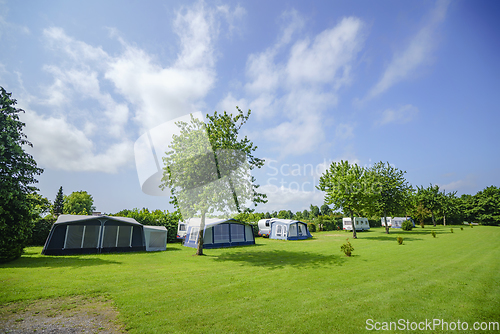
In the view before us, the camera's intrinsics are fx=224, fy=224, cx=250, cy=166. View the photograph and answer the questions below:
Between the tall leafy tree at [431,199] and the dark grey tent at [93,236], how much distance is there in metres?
62.8

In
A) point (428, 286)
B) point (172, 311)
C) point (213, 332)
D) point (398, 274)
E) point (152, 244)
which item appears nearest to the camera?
point (213, 332)

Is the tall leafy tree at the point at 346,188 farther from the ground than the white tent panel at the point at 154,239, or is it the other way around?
the tall leafy tree at the point at 346,188

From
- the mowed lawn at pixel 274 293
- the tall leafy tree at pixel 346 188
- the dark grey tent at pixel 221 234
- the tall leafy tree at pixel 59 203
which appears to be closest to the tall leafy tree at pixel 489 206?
the tall leafy tree at pixel 346 188

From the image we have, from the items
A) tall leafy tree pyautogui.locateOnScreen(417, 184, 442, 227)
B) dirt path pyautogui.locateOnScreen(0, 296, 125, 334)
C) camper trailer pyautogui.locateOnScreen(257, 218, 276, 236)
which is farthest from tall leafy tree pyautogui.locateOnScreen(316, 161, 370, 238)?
tall leafy tree pyautogui.locateOnScreen(417, 184, 442, 227)

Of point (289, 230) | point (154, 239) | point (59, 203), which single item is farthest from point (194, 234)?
point (59, 203)

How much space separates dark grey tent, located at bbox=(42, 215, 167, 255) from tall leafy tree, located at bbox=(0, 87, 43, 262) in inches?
153

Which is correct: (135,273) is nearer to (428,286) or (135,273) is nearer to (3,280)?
(3,280)

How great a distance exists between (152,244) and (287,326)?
17628mm

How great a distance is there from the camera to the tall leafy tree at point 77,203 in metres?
53.2

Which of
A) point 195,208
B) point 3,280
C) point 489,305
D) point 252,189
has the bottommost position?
point 489,305

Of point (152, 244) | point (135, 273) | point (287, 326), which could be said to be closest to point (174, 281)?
point (135, 273)

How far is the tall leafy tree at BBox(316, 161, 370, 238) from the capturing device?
27.7 metres

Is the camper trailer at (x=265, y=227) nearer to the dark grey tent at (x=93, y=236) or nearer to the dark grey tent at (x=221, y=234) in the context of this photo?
the dark grey tent at (x=221, y=234)

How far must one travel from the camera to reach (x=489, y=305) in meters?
6.22
